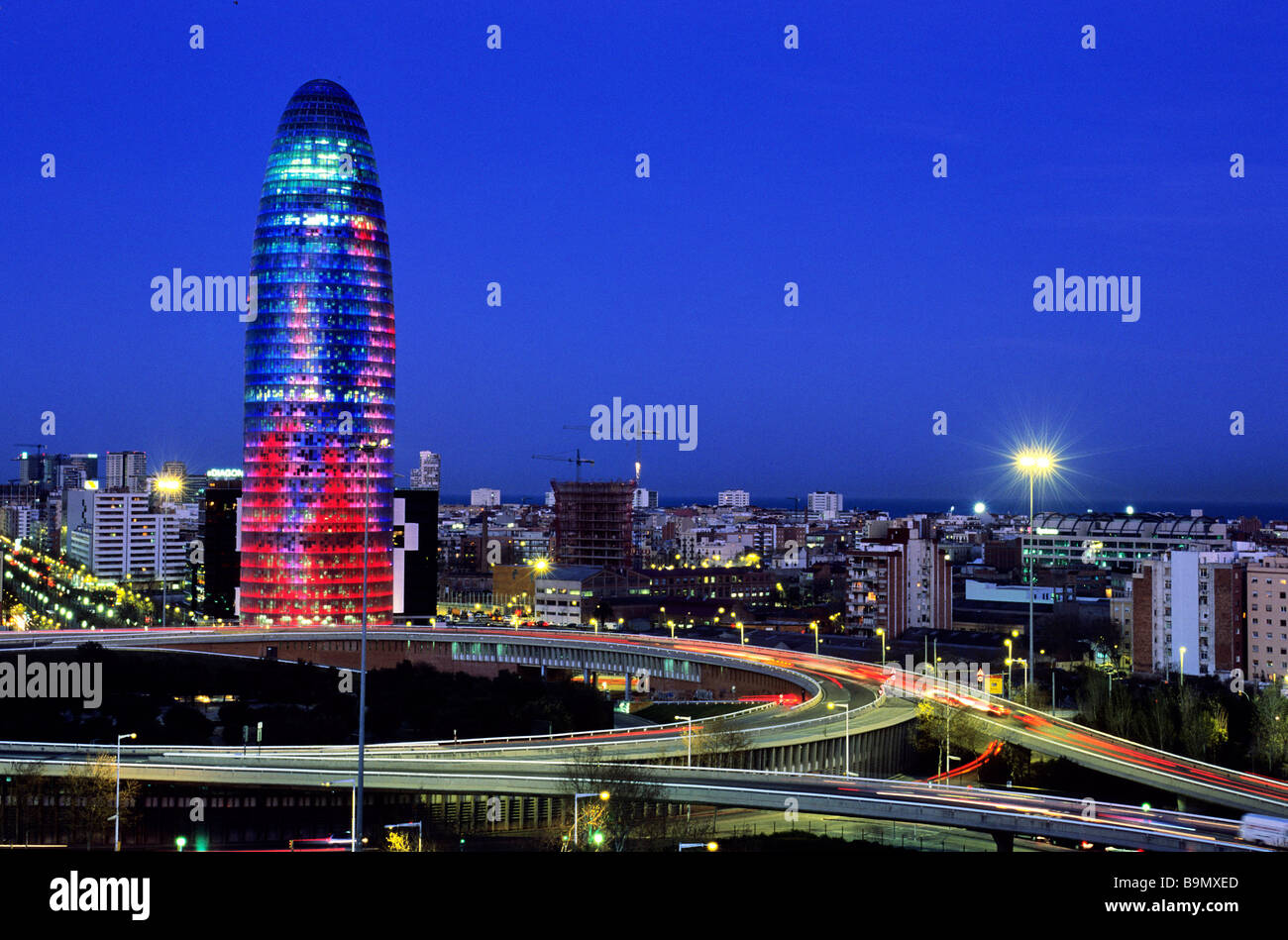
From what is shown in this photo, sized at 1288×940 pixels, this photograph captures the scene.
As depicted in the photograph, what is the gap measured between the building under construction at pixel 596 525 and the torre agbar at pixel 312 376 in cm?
3442

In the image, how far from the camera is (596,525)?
11238 cm

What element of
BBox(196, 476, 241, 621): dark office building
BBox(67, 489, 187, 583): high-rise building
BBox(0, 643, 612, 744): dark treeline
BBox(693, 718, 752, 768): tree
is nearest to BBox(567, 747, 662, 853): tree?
BBox(693, 718, 752, 768): tree

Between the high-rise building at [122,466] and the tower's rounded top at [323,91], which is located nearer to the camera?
the tower's rounded top at [323,91]

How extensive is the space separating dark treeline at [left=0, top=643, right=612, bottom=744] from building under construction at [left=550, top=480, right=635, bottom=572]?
1984 inches

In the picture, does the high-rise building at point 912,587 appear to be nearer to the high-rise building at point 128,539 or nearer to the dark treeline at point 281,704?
the dark treeline at point 281,704

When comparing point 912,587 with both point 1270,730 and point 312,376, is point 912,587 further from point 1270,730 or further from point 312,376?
point 312,376

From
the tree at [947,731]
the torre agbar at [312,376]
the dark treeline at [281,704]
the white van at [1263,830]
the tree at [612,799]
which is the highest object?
the torre agbar at [312,376]

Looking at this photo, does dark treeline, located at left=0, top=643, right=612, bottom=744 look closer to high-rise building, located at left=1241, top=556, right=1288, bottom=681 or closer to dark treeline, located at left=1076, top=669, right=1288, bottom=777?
dark treeline, located at left=1076, top=669, right=1288, bottom=777

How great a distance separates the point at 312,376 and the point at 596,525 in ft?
129

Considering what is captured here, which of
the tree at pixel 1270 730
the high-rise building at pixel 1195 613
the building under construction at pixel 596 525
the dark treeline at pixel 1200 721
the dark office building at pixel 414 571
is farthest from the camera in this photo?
the building under construction at pixel 596 525

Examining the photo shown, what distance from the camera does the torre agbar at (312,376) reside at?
256 feet

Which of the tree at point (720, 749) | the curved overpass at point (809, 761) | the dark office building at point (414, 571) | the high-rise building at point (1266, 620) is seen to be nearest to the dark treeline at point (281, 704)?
the curved overpass at point (809, 761)

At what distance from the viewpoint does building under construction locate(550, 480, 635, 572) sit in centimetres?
11144
